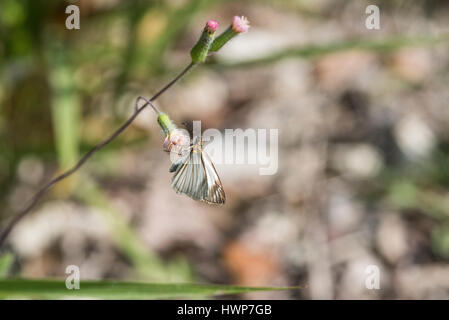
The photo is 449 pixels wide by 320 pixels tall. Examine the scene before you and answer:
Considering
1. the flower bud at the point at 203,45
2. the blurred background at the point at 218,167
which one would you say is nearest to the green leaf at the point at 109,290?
the flower bud at the point at 203,45

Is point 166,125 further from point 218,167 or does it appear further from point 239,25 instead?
point 218,167

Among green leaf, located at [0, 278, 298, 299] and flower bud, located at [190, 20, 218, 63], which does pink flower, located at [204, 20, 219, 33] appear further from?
green leaf, located at [0, 278, 298, 299]

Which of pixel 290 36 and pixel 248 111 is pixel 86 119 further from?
pixel 290 36

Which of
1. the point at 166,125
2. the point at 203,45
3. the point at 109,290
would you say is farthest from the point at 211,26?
the point at 109,290

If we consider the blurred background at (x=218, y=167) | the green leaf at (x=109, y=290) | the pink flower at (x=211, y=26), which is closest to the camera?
the pink flower at (x=211, y=26)

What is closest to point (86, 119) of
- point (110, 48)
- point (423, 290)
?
point (110, 48)

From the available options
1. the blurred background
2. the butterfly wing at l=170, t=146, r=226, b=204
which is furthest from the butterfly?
the blurred background

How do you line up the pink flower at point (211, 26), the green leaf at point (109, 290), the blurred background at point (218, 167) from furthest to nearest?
the blurred background at point (218, 167) → the green leaf at point (109, 290) → the pink flower at point (211, 26)

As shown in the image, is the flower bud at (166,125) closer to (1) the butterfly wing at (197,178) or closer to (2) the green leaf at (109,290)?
(1) the butterfly wing at (197,178)
